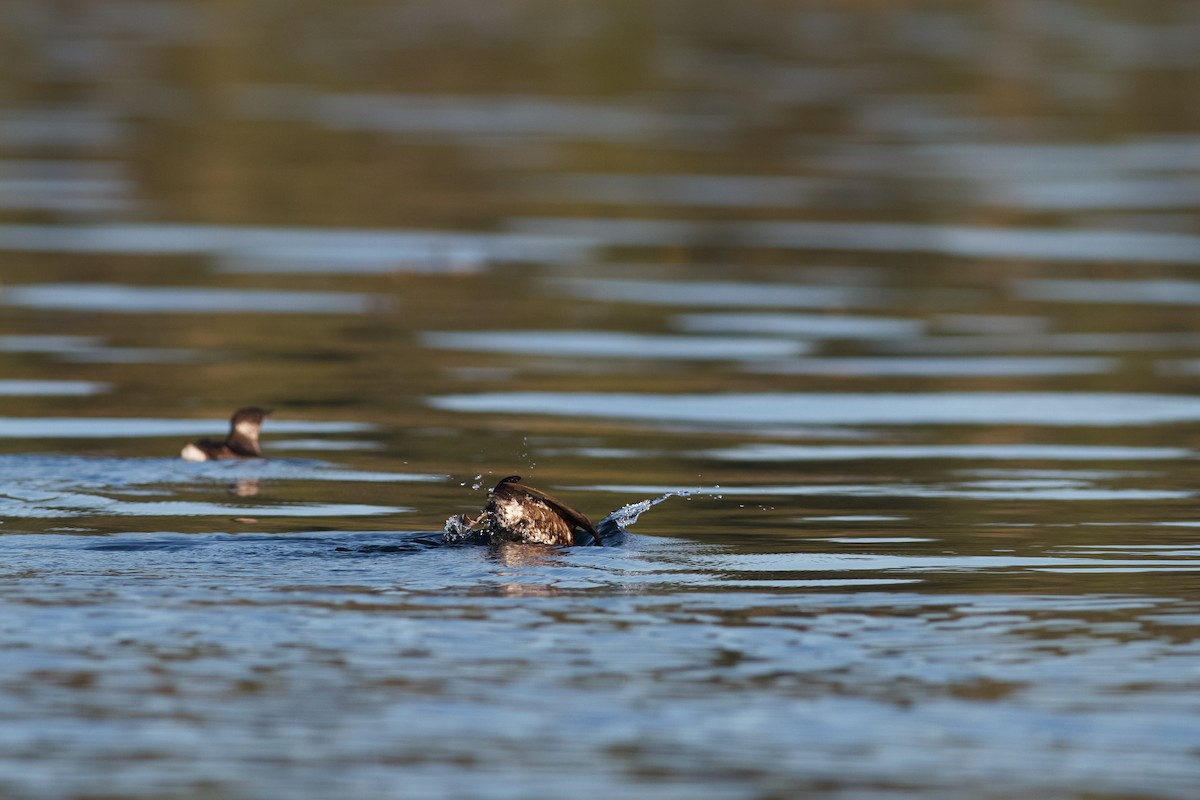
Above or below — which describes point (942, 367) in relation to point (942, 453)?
above

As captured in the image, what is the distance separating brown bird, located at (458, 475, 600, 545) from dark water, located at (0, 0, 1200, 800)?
0.41ft

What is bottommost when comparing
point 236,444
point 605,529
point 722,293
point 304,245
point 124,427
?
point 605,529

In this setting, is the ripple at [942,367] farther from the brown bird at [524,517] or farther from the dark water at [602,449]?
the brown bird at [524,517]

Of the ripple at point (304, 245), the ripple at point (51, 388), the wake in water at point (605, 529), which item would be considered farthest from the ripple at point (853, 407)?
the ripple at point (304, 245)

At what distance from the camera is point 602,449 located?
43.3 feet

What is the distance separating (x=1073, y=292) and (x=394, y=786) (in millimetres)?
13987

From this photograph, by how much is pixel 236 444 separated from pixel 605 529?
281 centimetres

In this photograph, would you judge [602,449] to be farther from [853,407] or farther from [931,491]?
[853,407]

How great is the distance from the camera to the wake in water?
9914 millimetres

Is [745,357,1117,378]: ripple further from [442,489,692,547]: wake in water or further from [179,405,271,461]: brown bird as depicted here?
[442,489,692,547]: wake in water

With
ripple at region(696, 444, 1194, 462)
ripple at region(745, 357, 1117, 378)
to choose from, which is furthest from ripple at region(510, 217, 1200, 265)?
ripple at region(696, 444, 1194, 462)

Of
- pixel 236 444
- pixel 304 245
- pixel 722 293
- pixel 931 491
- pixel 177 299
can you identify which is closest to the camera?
pixel 931 491

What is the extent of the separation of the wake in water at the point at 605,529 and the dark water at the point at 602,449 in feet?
0.22

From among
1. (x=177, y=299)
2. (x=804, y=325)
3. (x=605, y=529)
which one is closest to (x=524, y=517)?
(x=605, y=529)
